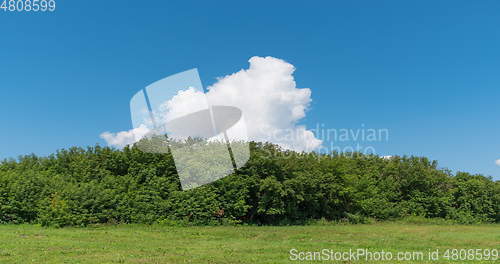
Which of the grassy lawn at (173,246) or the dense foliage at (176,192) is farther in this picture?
the dense foliage at (176,192)

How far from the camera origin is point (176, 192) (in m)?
26.6

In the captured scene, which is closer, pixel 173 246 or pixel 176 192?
pixel 173 246

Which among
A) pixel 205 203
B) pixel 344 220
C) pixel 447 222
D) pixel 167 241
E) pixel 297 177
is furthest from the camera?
pixel 447 222

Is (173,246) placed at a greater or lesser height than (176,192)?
lesser

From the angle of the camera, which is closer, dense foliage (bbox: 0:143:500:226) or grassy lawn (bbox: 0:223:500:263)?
grassy lawn (bbox: 0:223:500:263)

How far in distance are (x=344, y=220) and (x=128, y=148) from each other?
16.5 m

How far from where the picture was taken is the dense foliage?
25519 millimetres

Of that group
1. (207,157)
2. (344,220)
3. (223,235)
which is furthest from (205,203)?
(344,220)

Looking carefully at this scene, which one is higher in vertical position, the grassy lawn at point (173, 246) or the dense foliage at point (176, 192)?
the dense foliage at point (176, 192)

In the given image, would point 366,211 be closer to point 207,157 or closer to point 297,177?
point 297,177

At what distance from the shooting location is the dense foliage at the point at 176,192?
25519mm

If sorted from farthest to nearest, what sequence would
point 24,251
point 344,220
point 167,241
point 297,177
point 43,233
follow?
point 344,220
point 297,177
point 43,233
point 167,241
point 24,251

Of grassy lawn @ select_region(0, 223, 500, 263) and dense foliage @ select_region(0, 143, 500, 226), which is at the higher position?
dense foliage @ select_region(0, 143, 500, 226)

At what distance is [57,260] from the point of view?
41.0 feet
